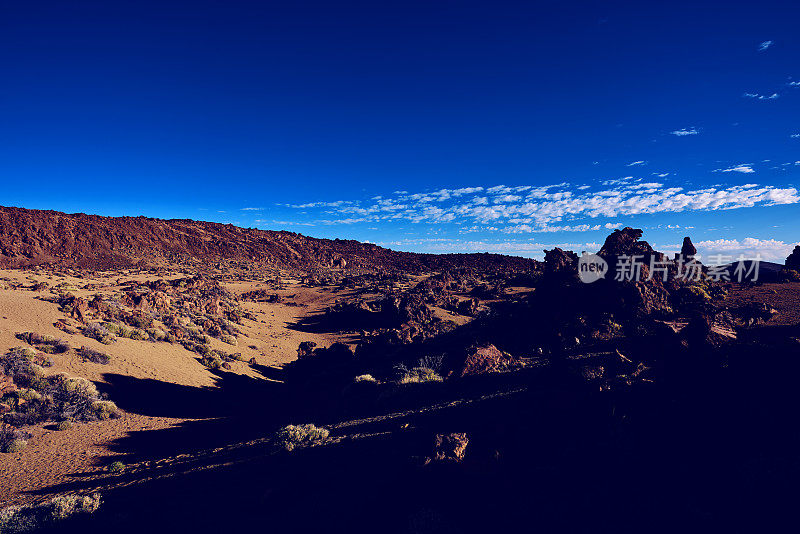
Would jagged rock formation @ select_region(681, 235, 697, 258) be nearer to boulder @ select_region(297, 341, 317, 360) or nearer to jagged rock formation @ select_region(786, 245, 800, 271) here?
jagged rock formation @ select_region(786, 245, 800, 271)

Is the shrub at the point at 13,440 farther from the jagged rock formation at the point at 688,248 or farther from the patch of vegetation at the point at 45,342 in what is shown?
the jagged rock formation at the point at 688,248

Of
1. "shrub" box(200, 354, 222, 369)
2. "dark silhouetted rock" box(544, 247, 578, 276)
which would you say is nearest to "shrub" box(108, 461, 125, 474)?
"shrub" box(200, 354, 222, 369)

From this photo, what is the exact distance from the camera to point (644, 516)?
17.8 feet

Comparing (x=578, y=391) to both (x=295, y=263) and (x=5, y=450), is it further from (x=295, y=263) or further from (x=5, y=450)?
(x=295, y=263)

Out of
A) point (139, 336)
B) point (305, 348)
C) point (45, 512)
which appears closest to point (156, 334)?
point (139, 336)

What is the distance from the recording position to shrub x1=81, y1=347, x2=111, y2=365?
1447cm

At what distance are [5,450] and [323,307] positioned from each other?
26526mm

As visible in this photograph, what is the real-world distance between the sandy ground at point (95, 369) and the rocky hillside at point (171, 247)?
4754 cm

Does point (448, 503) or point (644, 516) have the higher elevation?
point (644, 516)

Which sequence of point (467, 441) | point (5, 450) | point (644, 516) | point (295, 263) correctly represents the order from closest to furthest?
point (644, 516) → point (467, 441) → point (5, 450) → point (295, 263)

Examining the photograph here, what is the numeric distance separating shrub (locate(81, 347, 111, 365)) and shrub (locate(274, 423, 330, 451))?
10.1 meters

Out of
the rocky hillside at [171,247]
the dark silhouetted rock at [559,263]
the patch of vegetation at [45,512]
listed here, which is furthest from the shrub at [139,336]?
the rocky hillside at [171,247]

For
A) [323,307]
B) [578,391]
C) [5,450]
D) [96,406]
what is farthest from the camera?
[323,307]

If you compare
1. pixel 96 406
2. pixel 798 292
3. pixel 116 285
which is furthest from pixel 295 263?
pixel 798 292
